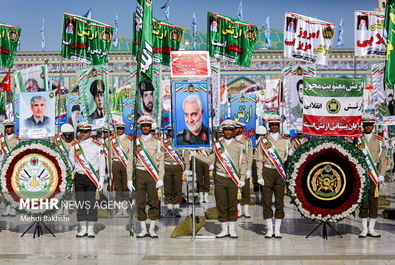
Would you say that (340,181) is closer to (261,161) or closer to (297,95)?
(261,161)

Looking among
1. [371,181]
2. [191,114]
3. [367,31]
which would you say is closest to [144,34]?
[191,114]

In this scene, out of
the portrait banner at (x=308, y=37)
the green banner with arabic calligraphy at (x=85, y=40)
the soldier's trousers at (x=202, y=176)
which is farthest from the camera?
the portrait banner at (x=308, y=37)

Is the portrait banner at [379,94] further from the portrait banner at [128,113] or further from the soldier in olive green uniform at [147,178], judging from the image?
the portrait banner at [128,113]

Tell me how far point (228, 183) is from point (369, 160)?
97.1 inches

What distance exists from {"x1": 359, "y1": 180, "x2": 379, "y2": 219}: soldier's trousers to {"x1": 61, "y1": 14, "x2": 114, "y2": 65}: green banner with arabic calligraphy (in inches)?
276

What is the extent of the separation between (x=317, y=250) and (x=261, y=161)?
204 centimetres

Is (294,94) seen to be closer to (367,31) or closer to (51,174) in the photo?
(367,31)

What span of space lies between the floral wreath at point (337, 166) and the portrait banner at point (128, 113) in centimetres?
974

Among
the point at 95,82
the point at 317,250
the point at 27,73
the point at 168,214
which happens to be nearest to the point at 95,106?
the point at 95,82

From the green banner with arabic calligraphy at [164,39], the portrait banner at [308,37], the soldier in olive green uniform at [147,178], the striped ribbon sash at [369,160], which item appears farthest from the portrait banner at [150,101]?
the striped ribbon sash at [369,160]

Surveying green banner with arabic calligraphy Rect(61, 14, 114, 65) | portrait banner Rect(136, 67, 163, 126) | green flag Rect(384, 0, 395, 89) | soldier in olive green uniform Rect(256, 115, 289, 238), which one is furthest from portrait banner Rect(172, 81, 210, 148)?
portrait banner Rect(136, 67, 163, 126)

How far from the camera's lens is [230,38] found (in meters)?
Result: 18.1

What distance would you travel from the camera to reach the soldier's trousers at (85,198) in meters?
10.9

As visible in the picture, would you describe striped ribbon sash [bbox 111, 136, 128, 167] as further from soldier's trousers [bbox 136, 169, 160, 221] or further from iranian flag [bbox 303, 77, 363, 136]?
iranian flag [bbox 303, 77, 363, 136]
